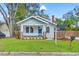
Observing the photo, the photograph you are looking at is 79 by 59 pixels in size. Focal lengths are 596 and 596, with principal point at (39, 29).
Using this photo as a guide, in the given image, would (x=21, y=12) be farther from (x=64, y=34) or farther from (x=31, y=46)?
(x=64, y=34)

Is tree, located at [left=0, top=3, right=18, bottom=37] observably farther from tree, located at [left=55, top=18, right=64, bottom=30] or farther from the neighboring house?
tree, located at [left=55, top=18, right=64, bottom=30]

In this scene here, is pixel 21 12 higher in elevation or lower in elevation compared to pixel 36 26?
higher

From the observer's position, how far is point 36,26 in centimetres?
718

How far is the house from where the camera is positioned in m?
7.18

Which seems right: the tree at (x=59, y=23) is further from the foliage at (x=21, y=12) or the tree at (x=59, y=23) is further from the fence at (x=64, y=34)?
the foliage at (x=21, y=12)

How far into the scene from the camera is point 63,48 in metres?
7.21

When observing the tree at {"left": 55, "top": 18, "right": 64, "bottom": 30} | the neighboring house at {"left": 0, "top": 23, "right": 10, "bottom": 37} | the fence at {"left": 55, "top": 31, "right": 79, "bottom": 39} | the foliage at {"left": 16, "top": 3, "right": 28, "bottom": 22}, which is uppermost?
the foliage at {"left": 16, "top": 3, "right": 28, "bottom": 22}

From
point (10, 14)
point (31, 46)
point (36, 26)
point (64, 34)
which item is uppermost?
point (10, 14)

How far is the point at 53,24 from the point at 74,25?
254 mm

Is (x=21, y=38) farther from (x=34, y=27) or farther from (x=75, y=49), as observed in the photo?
(x=75, y=49)

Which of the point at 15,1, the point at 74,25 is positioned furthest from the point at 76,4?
the point at 15,1

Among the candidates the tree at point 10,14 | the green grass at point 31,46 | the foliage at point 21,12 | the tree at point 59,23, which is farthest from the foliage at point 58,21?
the tree at point 10,14

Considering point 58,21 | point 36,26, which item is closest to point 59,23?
point 58,21

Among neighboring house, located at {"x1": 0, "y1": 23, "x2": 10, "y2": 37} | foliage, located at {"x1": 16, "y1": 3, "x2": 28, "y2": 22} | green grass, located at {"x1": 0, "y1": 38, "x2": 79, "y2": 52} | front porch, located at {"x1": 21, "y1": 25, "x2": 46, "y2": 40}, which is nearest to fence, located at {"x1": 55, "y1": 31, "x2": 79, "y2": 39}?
green grass, located at {"x1": 0, "y1": 38, "x2": 79, "y2": 52}
